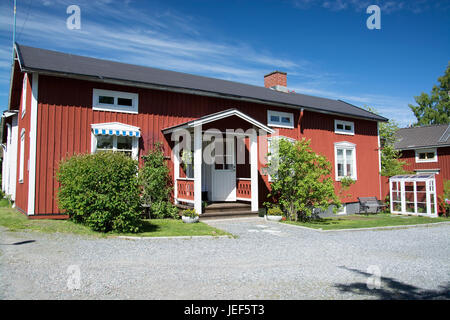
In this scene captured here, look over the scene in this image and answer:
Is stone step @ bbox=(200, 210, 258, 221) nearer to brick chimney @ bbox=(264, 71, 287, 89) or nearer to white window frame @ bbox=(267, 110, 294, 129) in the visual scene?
white window frame @ bbox=(267, 110, 294, 129)

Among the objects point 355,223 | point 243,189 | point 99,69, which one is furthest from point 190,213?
point 355,223

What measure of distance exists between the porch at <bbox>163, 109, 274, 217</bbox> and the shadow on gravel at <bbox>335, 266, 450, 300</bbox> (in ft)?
22.3

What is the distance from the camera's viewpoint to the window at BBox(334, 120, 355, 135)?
18.0 meters

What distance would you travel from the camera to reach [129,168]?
855cm

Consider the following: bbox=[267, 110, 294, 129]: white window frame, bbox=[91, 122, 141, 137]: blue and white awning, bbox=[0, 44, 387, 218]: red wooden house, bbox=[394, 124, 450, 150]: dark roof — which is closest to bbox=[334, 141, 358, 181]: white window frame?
bbox=[0, 44, 387, 218]: red wooden house

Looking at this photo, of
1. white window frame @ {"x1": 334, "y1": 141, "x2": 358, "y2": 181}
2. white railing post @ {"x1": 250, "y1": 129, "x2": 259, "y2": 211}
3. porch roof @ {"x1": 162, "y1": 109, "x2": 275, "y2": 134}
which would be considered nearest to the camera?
porch roof @ {"x1": 162, "y1": 109, "x2": 275, "y2": 134}

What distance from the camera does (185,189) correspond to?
11.8 metres

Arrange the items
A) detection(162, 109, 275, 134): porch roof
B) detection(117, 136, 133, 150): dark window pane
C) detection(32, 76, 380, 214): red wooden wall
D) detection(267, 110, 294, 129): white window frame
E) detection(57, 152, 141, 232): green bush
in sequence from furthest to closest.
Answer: detection(267, 110, 294, 129): white window frame
detection(117, 136, 133, 150): dark window pane
detection(162, 109, 275, 134): porch roof
detection(32, 76, 380, 214): red wooden wall
detection(57, 152, 141, 232): green bush

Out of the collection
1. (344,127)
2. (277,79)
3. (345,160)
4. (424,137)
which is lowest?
(345,160)

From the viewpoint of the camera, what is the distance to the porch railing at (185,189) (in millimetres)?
11470

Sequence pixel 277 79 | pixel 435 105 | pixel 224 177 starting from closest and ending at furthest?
pixel 224 177
pixel 277 79
pixel 435 105

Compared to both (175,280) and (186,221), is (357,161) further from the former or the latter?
(175,280)

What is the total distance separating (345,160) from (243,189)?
24.8 ft

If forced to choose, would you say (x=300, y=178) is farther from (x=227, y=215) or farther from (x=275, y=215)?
(x=227, y=215)
